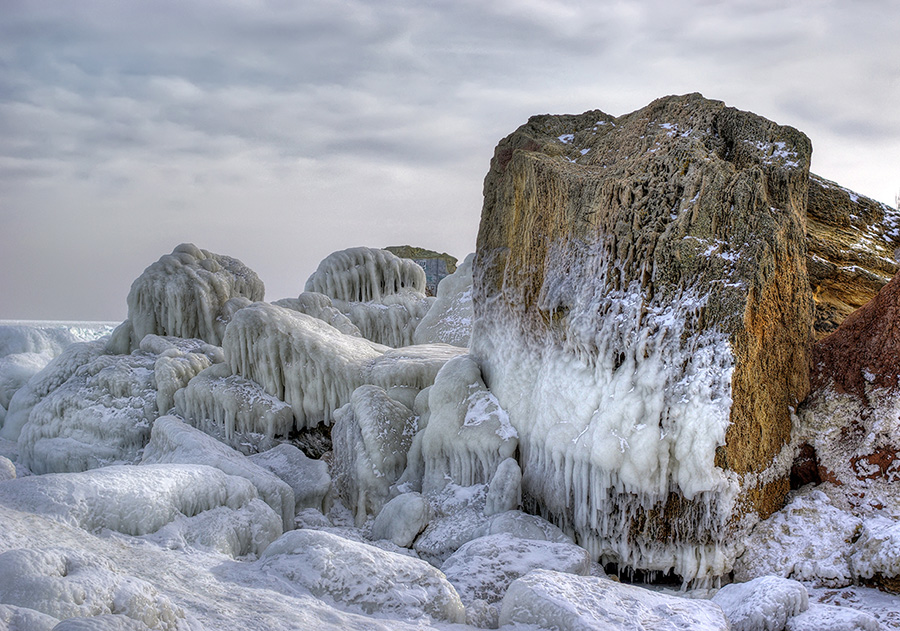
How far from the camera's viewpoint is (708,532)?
235 inches

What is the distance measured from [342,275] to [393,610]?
12.3 metres

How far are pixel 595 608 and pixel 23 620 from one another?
2.93 m

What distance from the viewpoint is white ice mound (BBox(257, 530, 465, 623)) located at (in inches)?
178

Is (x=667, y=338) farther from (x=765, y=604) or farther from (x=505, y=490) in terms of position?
(x=765, y=604)

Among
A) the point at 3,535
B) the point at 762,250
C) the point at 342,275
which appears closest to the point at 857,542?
the point at 762,250

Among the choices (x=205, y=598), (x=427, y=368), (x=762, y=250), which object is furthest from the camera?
(x=427, y=368)

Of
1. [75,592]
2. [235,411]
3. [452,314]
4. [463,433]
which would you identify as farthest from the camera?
[452,314]

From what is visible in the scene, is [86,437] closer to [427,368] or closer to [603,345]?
[427,368]

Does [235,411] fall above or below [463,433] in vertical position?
below

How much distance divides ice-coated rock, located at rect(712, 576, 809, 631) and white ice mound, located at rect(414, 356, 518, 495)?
266cm

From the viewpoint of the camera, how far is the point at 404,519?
6.95 m

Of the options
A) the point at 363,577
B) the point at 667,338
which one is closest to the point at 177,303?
the point at 667,338

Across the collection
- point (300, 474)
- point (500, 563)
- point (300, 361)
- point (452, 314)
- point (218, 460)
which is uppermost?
point (452, 314)

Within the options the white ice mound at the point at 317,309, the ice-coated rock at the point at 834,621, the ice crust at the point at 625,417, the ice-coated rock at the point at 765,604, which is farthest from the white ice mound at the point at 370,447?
the white ice mound at the point at 317,309
